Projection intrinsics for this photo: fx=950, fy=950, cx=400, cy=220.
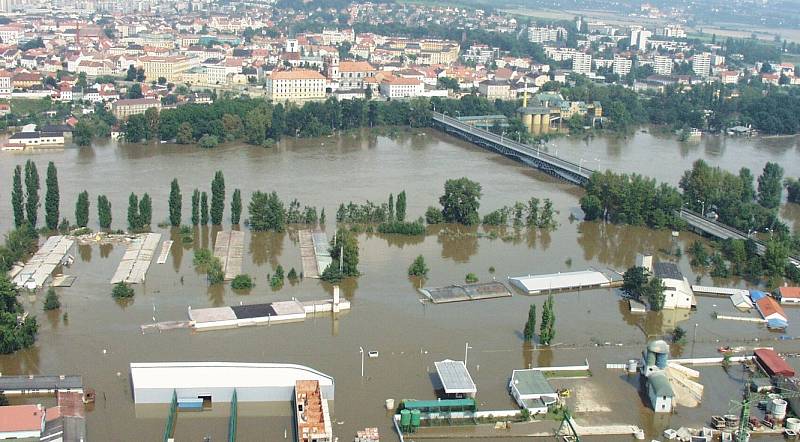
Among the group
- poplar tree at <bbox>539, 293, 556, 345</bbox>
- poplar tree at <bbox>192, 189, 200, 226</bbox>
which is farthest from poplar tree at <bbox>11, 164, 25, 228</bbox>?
poplar tree at <bbox>539, 293, 556, 345</bbox>

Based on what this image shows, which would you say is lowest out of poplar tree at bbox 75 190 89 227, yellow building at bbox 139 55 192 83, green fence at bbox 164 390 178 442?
green fence at bbox 164 390 178 442

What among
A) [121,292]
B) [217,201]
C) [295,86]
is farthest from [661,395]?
[295,86]

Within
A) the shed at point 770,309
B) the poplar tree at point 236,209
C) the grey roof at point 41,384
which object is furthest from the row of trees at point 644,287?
the grey roof at point 41,384

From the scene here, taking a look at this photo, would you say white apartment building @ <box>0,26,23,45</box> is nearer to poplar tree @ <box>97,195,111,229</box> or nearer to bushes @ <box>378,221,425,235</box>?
poplar tree @ <box>97,195,111,229</box>

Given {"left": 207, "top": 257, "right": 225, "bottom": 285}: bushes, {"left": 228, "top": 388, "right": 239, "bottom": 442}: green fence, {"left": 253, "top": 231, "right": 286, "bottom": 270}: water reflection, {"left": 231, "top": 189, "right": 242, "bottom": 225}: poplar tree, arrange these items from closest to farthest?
{"left": 228, "top": 388, "right": 239, "bottom": 442}: green fence, {"left": 207, "top": 257, "right": 225, "bottom": 285}: bushes, {"left": 253, "top": 231, "right": 286, "bottom": 270}: water reflection, {"left": 231, "top": 189, "right": 242, "bottom": 225}: poplar tree

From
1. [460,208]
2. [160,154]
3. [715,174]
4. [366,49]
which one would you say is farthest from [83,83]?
[715,174]

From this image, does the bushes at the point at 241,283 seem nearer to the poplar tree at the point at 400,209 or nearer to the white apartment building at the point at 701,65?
the poplar tree at the point at 400,209

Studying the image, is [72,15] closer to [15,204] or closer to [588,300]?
[15,204]
